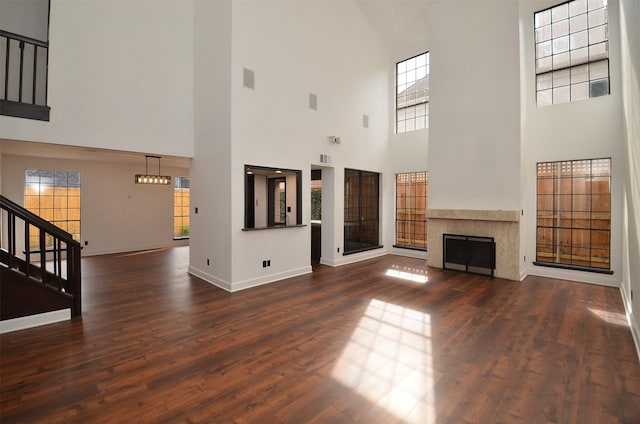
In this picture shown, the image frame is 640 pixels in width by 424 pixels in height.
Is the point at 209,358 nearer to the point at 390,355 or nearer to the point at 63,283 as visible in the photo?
the point at 390,355

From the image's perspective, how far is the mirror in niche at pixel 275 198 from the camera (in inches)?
229

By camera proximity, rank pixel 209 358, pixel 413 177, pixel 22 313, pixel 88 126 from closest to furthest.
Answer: pixel 209 358, pixel 22 313, pixel 88 126, pixel 413 177

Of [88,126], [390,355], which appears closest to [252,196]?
[88,126]

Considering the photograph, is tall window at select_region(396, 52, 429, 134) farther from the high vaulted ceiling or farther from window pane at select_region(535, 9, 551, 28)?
window pane at select_region(535, 9, 551, 28)

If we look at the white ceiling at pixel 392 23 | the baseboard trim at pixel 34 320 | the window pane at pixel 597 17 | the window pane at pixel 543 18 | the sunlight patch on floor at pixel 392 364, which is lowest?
the sunlight patch on floor at pixel 392 364

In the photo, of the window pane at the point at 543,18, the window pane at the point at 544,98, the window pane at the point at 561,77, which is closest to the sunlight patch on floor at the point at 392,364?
the window pane at the point at 544,98

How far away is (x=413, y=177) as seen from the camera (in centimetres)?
780

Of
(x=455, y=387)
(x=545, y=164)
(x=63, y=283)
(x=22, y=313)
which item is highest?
(x=545, y=164)

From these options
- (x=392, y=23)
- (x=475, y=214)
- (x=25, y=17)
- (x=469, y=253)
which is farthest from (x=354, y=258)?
(x=25, y=17)

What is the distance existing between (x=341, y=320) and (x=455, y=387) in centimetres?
152

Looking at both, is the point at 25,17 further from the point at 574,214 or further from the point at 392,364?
the point at 574,214

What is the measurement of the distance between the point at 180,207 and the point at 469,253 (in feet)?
28.4

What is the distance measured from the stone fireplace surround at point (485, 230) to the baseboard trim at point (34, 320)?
6.25 meters

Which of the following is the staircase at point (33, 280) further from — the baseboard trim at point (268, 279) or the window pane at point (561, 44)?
the window pane at point (561, 44)
